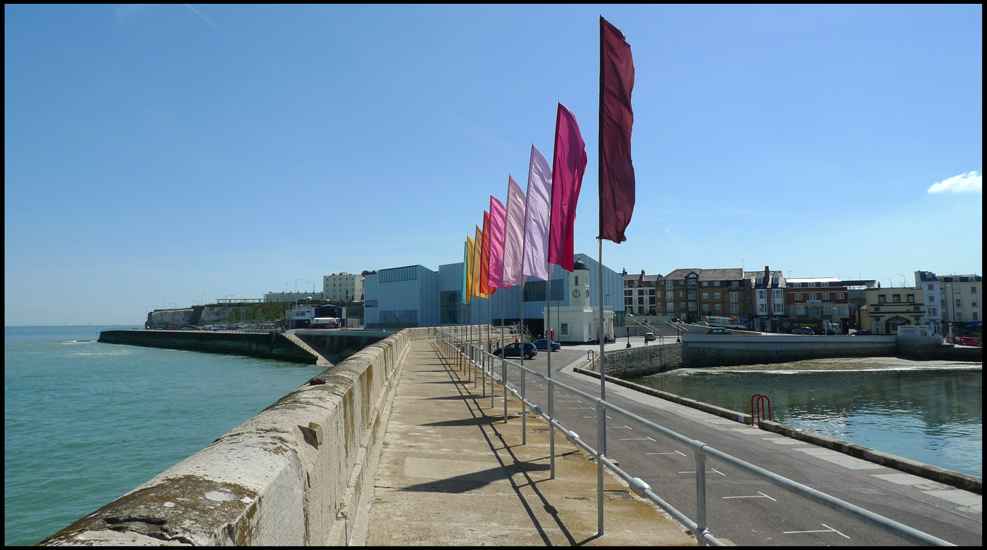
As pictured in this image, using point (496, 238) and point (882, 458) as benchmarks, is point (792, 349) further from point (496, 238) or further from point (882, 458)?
point (496, 238)

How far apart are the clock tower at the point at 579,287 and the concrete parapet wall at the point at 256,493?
58995 mm

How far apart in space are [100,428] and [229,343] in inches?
2539

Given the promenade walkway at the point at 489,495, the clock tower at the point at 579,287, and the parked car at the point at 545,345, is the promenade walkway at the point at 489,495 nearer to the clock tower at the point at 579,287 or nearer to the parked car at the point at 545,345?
the parked car at the point at 545,345

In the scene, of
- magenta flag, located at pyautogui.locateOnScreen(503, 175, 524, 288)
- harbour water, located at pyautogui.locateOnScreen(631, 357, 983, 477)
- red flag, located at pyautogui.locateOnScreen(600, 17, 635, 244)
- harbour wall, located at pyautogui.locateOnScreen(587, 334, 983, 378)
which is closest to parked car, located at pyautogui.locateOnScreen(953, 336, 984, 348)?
harbour wall, located at pyautogui.locateOnScreen(587, 334, 983, 378)

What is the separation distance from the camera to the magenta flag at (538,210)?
12.4 metres

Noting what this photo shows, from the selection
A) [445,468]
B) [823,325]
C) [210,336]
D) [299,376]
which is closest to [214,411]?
[299,376]

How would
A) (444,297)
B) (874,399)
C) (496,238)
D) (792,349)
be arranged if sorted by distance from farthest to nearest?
(444,297), (792,349), (874,399), (496,238)

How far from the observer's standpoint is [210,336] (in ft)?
310

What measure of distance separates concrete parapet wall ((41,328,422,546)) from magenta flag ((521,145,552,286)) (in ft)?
27.6

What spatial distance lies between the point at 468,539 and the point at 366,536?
2.73 ft

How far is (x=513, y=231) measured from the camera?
1498 centimetres

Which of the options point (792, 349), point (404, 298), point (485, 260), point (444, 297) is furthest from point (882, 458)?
point (404, 298)

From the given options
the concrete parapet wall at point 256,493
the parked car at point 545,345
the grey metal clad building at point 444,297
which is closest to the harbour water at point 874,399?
the parked car at point 545,345

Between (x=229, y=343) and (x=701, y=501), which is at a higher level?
(x=701, y=501)
